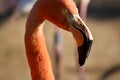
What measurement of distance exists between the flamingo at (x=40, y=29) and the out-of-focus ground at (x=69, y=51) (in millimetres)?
3019

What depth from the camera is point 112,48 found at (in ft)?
19.6

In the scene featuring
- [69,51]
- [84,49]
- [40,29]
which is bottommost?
[84,49]

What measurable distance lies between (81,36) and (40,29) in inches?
12.0

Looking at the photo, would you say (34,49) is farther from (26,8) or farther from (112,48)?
(112,48)

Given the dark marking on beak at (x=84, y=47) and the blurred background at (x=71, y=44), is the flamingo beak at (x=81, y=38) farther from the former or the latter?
the blurred background at (x=71, y=44)

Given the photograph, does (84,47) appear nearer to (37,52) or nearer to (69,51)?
(37,52)

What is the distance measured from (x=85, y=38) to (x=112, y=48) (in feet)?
12.5

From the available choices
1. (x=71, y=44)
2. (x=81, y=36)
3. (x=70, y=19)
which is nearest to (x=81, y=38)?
(x=81, y=36)

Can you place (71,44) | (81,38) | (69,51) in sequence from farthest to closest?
1. (71,44)
2. (69,51)
3. (81,38)

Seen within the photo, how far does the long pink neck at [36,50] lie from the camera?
2377mm

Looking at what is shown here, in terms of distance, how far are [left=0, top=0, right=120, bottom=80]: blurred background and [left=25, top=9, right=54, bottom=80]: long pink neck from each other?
301 cm

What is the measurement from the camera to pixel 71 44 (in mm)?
6172

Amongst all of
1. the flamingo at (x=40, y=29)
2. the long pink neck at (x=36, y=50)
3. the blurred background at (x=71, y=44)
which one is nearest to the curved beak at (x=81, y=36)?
Result: the flamingo at (x=40, y=29)

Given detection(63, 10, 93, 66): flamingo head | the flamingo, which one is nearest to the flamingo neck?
the flamingo
